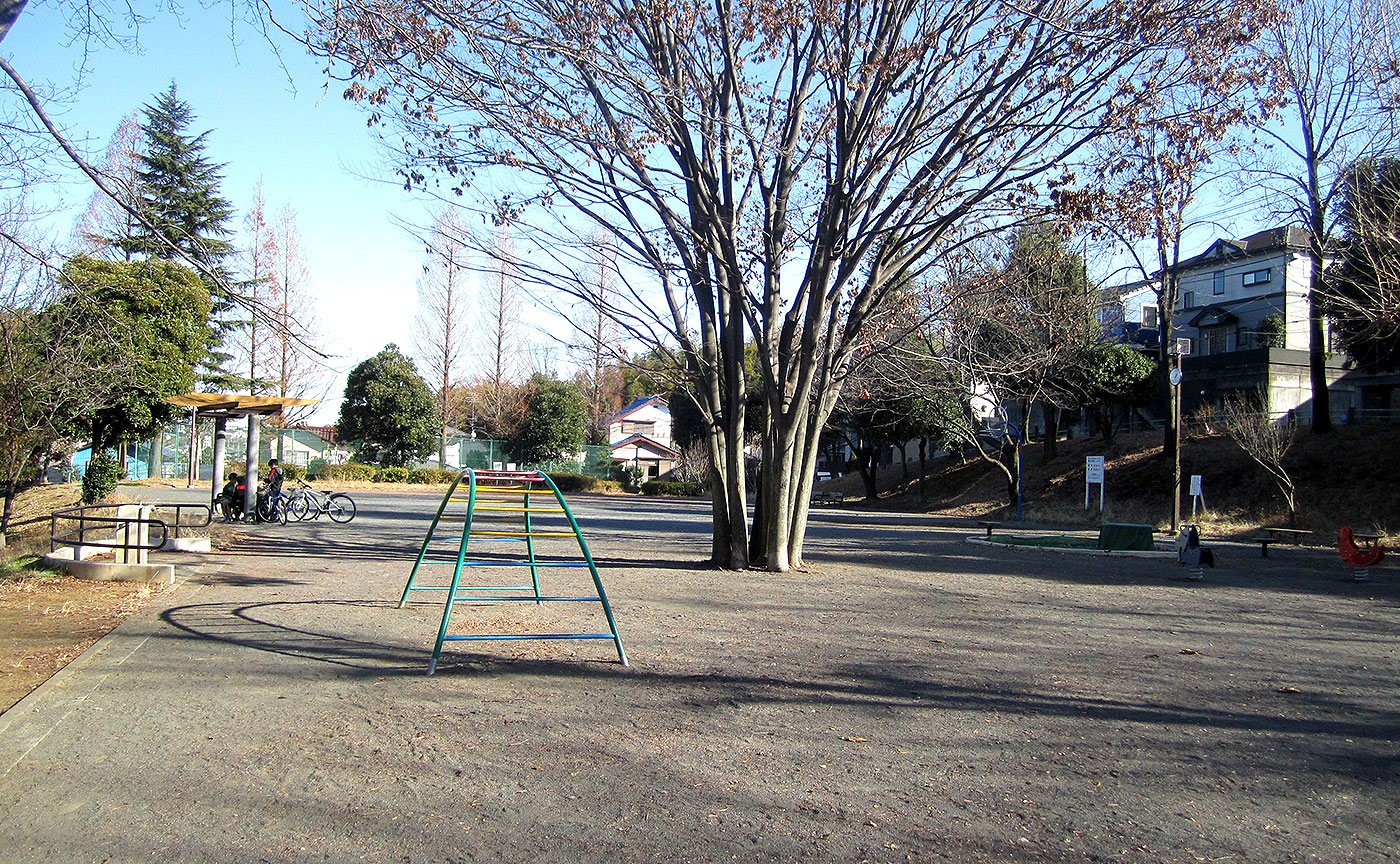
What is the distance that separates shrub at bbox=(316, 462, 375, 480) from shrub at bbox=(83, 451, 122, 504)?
18939 millimetres

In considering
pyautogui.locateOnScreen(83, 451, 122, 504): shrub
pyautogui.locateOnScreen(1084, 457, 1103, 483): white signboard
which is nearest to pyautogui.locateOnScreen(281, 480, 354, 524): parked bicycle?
pyautogui.locateOnScreen(83, 451, 122, 504): shrub

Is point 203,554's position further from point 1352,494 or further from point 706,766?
point 1352,494

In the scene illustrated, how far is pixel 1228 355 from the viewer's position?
32156 millimetres

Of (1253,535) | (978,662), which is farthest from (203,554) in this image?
(1253,535)

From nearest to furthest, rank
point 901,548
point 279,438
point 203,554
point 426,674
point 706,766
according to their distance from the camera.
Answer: point 706,766 < point 426,674 < point 203,554 < point 901,548 < point 279,438

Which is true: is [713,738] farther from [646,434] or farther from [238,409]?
[646,434]

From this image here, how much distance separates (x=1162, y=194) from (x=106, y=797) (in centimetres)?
1038

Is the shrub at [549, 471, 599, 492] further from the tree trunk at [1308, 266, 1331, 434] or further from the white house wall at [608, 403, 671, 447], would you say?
the tree trunk at [1308, 266, 1331, 434]

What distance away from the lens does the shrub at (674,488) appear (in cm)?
4234

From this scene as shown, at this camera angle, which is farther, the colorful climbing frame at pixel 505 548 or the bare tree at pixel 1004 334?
the bare tree at pixel 1004 334

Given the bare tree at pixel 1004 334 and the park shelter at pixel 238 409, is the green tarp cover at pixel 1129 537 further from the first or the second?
the park shelter at pixel 238 409

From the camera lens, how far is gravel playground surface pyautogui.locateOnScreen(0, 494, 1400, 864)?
11.5 feet

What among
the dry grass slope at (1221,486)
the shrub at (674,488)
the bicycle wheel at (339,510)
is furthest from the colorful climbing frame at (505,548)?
the shrub at (674,488)

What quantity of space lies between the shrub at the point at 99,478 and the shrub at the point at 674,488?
25946mm
